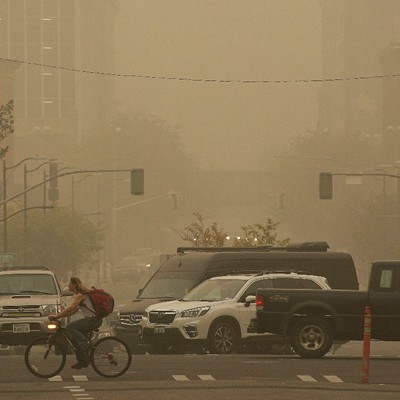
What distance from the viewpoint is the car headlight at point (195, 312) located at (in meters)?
36.1

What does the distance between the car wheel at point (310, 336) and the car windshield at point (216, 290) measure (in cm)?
389

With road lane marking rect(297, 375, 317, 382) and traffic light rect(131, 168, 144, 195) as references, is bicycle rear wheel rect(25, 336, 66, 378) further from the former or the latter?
traffic light rect(131, 168, 144, 195)

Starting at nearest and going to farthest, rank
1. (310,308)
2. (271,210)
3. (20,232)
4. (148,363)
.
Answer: (148,363) → (310,308) → (20,232) → (271,210)

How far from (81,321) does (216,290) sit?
1038 centimetres

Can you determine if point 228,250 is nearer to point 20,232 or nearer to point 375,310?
point 375,310

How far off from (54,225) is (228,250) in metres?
53.2

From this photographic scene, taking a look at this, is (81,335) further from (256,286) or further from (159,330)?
(256,286)

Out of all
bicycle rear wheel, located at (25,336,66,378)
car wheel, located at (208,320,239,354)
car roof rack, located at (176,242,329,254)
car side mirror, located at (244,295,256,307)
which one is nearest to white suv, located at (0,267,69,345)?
car wheel, located at (208,320,239,354)

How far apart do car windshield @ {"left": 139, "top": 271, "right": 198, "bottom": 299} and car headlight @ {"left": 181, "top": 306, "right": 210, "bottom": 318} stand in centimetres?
484

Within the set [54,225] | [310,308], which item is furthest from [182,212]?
[310,308]

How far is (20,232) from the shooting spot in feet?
316

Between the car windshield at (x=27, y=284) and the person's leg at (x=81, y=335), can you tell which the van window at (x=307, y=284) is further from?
the person's leg at (x=81, y=335)

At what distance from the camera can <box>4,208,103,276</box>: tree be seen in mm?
96062

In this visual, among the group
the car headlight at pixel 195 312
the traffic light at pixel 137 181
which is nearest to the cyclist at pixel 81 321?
the car headlight at pixel 195 312
